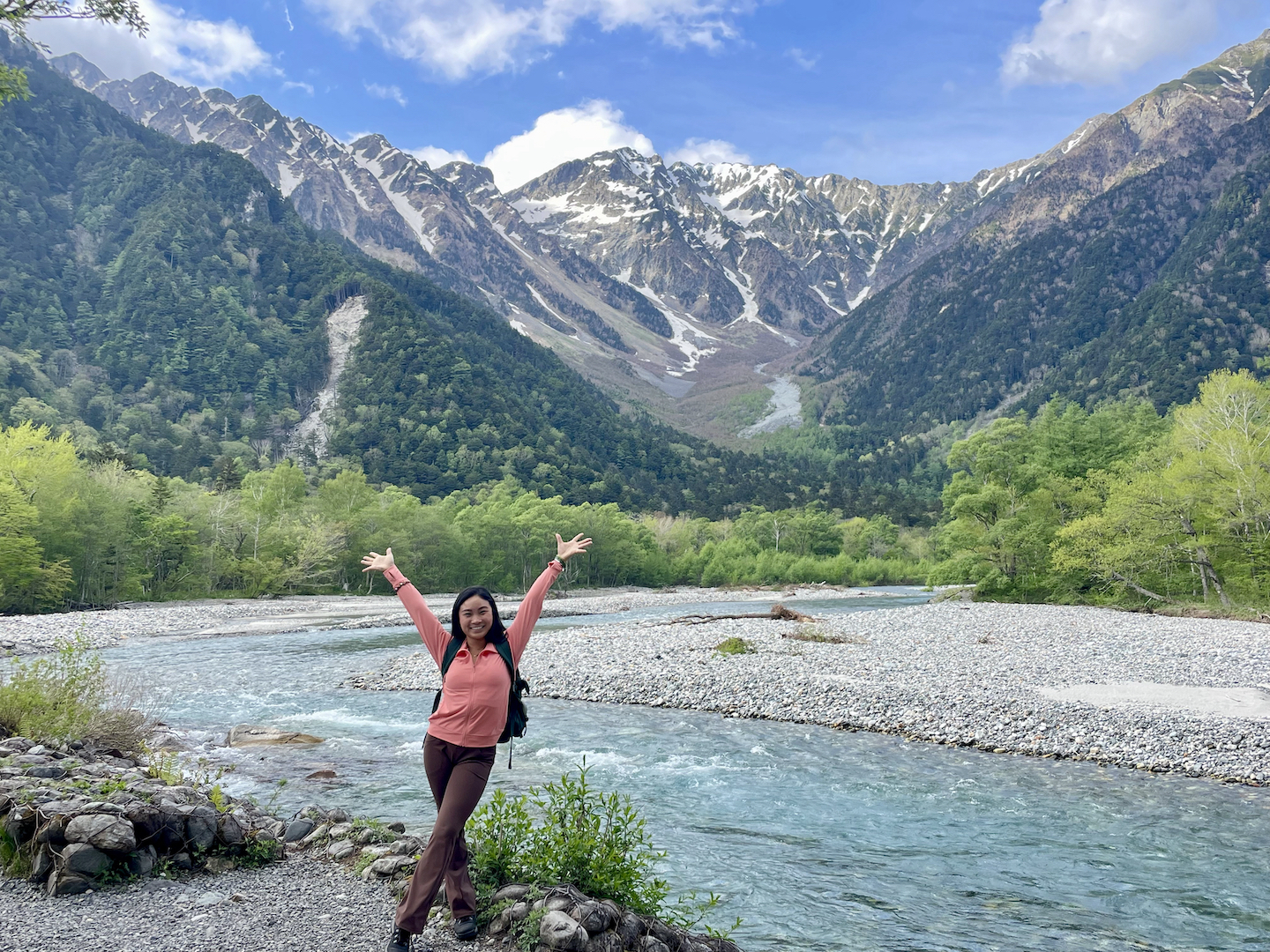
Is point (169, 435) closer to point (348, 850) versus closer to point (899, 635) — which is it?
point (899, 635)

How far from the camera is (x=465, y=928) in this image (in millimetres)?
5953

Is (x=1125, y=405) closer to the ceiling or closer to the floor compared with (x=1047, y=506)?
closer to the ceiling

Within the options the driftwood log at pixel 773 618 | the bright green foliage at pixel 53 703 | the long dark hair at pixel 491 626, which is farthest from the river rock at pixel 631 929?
the driftwood log at pixel 773 618

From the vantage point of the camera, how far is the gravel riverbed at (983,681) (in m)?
15.5

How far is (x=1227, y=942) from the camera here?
7.74m

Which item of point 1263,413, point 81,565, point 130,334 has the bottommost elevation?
point 81,565

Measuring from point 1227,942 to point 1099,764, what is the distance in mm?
7284

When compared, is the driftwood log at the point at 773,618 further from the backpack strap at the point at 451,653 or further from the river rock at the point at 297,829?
A: the backpack strap at the point at 451,653

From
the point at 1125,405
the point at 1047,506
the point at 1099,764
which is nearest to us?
the point at 1099,764

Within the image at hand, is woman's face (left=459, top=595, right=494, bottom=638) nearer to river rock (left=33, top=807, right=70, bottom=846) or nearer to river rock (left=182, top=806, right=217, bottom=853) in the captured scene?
river rock (left=182, top=806, right=217, bottom=853)

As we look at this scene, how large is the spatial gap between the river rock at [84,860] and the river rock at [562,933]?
13.9 feet

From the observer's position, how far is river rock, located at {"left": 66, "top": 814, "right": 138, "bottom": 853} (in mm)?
6895

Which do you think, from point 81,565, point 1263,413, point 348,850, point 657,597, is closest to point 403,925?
point 348,850

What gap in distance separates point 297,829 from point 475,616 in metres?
4.86
